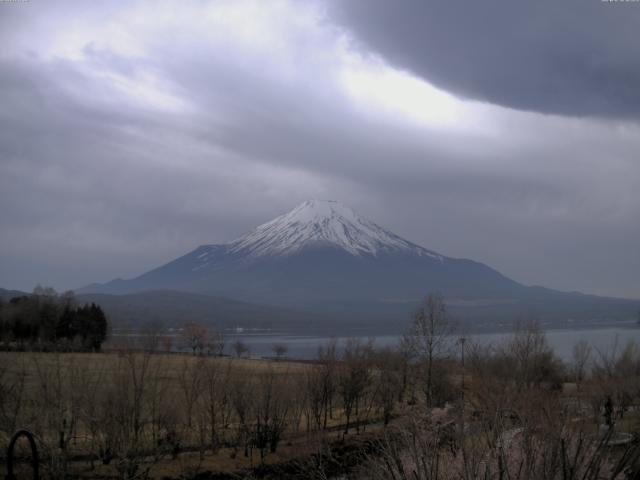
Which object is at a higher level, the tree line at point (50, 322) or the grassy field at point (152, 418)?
the tree line at point (50, 322)

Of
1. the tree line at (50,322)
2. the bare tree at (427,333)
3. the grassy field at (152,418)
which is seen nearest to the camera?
the grassy field at (152,418)

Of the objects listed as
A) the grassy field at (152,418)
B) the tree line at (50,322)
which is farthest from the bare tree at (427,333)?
the tree line at (50,322)

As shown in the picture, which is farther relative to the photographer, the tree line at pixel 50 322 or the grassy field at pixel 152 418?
the tree line at pixel 50 322

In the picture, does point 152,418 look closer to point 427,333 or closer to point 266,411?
point 266,411

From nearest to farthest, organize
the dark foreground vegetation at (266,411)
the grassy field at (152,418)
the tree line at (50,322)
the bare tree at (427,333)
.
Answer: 1. the dark foreground vegetation at (266,411)
2. the grassy field at (152,418)
3. the bare tree at (427,333)
4. the tree line at (50,322)

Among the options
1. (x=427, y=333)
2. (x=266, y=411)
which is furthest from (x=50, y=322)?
(x=266, y=411)

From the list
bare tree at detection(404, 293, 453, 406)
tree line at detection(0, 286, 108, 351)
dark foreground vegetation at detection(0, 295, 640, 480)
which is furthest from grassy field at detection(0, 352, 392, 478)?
tree line at detection(0, 286, 108, 351)

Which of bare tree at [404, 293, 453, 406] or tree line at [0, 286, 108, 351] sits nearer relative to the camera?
bare tree at [404, 293, 453, 406]

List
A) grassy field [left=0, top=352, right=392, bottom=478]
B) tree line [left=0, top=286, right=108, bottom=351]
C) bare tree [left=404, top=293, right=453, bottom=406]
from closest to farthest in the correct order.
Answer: grassy field [left=0, top=352, right=392, bottom=478]
bare tree [left=404, top=293, right=453, bottom=406]
tree line [left=0, top=286, right=108, bottom=351]

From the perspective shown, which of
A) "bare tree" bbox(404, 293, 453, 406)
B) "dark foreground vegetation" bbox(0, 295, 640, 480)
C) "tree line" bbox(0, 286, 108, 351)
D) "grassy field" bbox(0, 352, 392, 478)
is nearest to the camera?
"dark foreground vegetation" bbox(0, 295, 640, 480)

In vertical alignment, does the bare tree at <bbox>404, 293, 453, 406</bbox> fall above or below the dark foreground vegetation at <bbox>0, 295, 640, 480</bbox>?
above

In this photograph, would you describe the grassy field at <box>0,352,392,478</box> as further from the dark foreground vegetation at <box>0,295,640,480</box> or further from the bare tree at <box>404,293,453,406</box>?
the bare tree at <box>404,293,453,406</box>

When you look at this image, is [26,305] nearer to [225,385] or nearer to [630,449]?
[225,385]

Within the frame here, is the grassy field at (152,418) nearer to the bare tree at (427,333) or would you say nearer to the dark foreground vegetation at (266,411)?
the dark foreground vegetation at (266,411)
